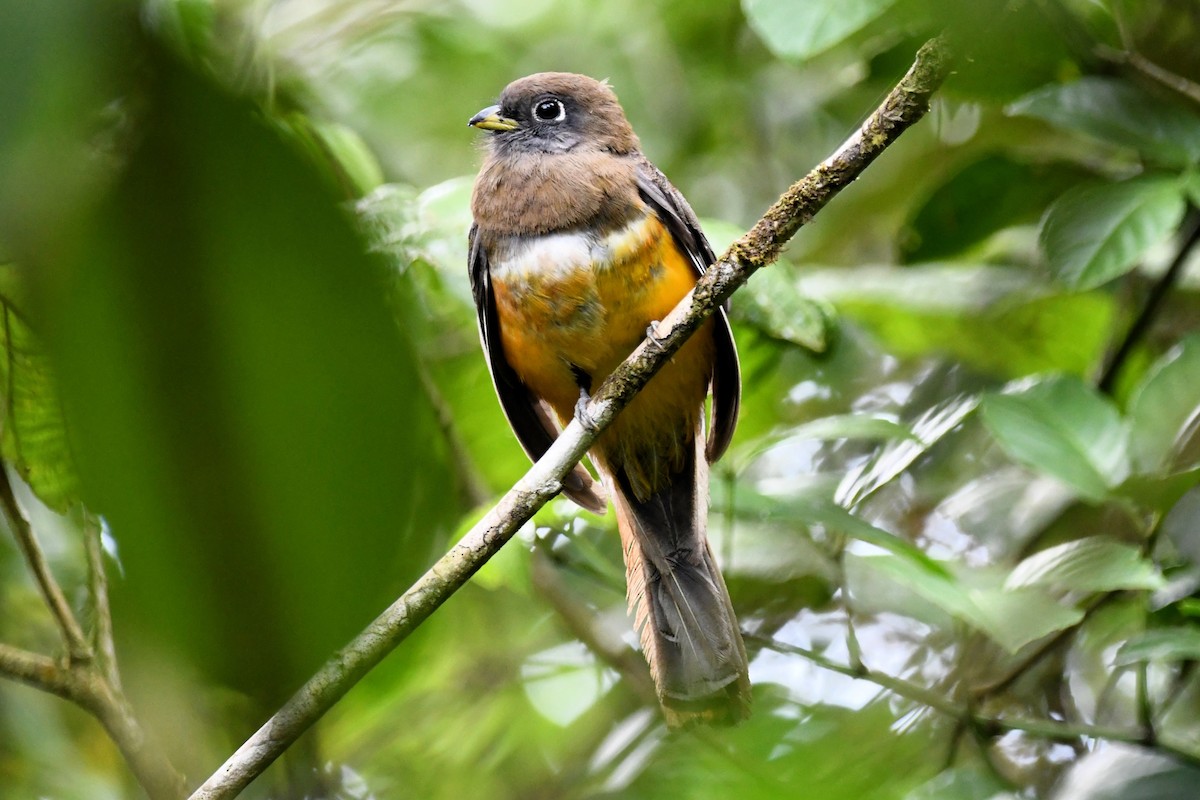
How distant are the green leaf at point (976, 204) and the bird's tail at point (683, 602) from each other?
111cm

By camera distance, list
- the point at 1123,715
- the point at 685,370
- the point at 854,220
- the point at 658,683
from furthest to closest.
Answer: the point at 854,220, the point at 1123,715, the point at 685,370, the point at 658,683

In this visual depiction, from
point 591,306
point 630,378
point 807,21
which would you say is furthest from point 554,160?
point 630,378

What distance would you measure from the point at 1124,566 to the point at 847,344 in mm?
1367

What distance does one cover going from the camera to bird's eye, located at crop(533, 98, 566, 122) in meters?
4.16

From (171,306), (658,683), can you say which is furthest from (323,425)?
(658,683)

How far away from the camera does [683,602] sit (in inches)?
137

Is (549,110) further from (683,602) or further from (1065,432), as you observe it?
→ (1065,432)

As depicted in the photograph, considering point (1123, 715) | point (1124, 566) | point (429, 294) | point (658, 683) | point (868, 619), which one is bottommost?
point (1123, 715)

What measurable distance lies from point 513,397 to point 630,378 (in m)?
1.12

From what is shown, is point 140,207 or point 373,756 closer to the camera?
point 140,207

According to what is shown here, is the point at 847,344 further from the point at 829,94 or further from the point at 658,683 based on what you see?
the point at 829,94

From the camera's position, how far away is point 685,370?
3762 millimetres

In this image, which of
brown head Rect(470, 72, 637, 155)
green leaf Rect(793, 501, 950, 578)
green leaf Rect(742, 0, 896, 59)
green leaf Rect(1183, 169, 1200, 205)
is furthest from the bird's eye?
green leaf Rect(1183, 169, 1200, 205)

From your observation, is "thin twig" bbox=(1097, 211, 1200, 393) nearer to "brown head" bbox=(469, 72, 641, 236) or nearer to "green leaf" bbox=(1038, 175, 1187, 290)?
"green leaf" bbox=(1038, 175, 1187, 290)
